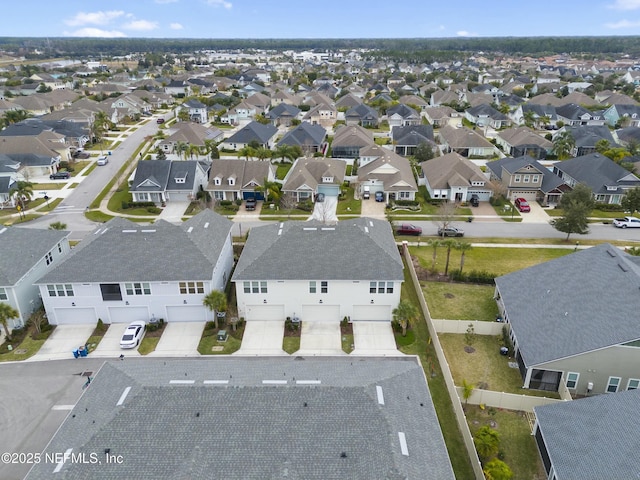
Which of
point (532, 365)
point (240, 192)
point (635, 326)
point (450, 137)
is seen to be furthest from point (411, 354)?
point (450, 137)

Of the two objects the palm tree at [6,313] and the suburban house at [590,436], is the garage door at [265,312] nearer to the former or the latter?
the palm tree at [6,313]

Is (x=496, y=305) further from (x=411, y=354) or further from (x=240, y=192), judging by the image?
(x=240, y=192)

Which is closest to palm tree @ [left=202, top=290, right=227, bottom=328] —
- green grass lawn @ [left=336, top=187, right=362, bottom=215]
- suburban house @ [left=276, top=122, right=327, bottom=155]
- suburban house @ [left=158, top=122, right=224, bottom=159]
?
green grass lawn @ [left=336, top=187, right=362, bottom=215]

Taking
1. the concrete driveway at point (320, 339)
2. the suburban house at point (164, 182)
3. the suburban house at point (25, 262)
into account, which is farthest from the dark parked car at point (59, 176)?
the concrete driveway at point (320, 339)

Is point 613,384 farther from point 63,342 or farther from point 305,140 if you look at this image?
point 305,140

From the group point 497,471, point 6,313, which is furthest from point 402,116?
point 497,471

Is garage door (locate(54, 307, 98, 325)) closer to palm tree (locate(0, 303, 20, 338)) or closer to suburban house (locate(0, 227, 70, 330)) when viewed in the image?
suburban house (locate(0, 227, 70, 330))

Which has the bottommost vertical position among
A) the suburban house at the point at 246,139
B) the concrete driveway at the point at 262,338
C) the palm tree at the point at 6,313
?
the concrete driveway at the point at 262,338
